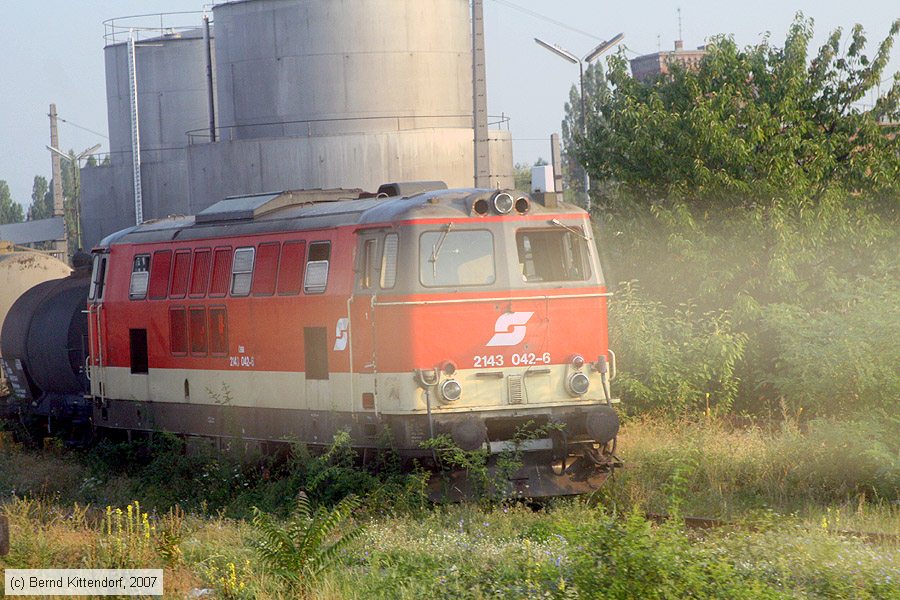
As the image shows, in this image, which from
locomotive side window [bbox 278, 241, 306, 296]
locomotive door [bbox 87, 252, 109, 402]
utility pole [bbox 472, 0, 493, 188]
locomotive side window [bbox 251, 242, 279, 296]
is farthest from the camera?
utility pole [bbox 472, 0, 493, 188]

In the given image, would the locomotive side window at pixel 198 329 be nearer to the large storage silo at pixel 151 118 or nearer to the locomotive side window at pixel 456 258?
the locomotive side window at pixel 456 258

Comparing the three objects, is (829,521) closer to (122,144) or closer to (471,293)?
(471,293)

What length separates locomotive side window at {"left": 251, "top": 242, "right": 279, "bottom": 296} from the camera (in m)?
14.8

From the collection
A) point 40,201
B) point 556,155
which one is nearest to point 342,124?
point 556,155

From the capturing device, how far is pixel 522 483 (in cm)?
1289

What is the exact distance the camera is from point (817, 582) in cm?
857

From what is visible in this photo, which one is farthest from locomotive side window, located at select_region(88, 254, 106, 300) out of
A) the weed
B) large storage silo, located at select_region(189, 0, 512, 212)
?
large storage silo, located at select_region(189, 0, 512, 212)

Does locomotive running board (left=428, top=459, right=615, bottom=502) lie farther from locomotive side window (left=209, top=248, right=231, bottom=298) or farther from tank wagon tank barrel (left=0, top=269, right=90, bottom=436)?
tank wagon tank barrel (left=0, top=269, right=90, bottom=436)

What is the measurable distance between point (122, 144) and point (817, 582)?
155 ft

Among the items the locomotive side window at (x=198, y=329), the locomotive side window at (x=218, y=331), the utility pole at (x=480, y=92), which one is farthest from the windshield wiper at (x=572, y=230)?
the utility pole at (x=480, y=92)

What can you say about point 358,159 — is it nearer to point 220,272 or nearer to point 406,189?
point 220,272

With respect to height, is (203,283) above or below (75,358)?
above

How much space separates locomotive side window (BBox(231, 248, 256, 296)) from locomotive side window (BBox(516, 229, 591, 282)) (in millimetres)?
3802

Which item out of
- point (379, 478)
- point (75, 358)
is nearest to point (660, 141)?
point (379, 478)
